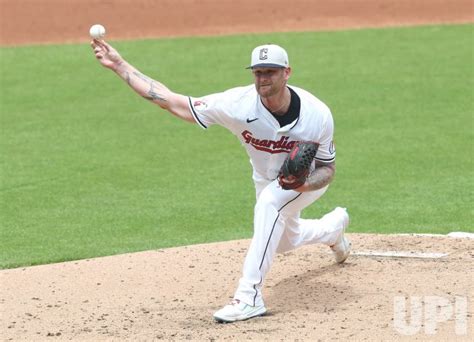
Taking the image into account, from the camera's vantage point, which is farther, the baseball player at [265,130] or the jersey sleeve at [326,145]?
the jersey sleeve at [326,145]

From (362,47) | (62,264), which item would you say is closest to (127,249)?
(62,264)

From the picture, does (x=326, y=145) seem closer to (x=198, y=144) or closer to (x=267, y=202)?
Result: (x=267, y=202)

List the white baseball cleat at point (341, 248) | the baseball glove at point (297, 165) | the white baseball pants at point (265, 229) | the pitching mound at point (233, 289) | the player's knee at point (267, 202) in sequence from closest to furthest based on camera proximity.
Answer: the pitching mound at point (233, 289) → the baseball glove at point (297, 165) → the white baseball pants at point (265, 229) → the player's knee at point (267, 202) → the white baseball cleat at point (341, 248)

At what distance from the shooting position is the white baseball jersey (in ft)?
20.5

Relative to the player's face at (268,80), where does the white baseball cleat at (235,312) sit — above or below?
below

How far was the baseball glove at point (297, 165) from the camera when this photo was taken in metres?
5.88

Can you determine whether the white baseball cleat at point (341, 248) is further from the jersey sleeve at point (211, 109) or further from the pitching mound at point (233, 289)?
the jersey sleeve at point (211, 109)

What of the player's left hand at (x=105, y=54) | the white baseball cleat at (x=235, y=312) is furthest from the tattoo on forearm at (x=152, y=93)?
the white baseball cleat at (x=235, y=312)

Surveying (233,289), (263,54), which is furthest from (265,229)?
(263,54)

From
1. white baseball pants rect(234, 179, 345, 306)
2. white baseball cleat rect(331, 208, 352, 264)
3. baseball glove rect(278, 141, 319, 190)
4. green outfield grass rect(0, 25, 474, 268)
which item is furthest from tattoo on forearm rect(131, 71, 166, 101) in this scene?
green outfield grass rect(0, 25, 474, 268)

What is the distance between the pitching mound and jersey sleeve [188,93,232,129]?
120cm

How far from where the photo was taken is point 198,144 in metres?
11.6

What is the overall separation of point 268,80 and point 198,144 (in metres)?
5.57

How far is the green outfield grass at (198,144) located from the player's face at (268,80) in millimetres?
2544
